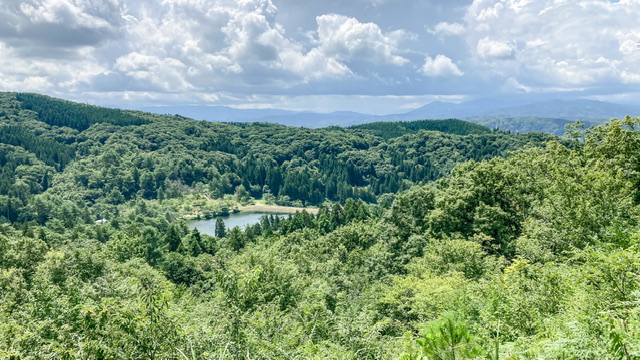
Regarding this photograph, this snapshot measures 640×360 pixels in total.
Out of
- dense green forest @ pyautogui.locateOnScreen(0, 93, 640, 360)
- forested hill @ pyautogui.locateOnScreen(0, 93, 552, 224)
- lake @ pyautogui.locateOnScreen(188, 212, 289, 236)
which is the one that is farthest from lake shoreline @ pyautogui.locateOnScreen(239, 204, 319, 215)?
dense green forest @ pyautogui.locateOnScreen(0, 93, 640, 360)

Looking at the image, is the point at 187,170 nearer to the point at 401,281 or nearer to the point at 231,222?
the point at 231,222

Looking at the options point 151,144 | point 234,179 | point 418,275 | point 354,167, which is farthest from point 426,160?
point 418,275

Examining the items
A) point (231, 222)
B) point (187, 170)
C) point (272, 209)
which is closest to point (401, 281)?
point (231, 222)

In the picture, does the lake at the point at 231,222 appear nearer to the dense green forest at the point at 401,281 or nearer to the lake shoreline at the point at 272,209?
the lake shoreline at the point at 272,209

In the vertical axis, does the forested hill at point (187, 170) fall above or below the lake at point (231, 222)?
above

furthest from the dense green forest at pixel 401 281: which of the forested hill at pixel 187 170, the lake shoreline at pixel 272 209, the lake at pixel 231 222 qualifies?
the forested hill at pixel 187 170

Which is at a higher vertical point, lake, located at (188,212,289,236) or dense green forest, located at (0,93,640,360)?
dense green forest, located at (0,93,640,360)

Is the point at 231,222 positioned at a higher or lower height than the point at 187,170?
lower

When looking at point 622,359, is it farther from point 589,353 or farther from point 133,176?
point 133,176

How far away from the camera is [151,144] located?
19538cm

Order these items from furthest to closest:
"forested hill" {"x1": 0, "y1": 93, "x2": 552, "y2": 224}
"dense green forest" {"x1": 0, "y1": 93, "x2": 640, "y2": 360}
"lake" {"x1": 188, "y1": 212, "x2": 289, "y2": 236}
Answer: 1. "forested hill" {"x1": 0, "y1": 93, "x2": 552, "y2": 224}
2. "lake" {"x1": 188, "y1": 212, "x2": 289, "y2": 236}
3. "dense green forest" {"x1": 0, "y1": 93, "x2": 640, "y2": 360}

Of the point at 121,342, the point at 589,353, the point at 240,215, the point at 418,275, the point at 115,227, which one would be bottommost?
the point at 240,215

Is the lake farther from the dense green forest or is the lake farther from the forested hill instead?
the dense green forest

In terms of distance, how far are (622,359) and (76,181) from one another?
185 m
